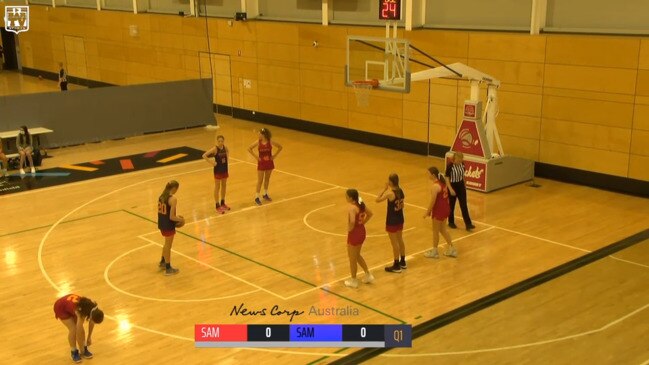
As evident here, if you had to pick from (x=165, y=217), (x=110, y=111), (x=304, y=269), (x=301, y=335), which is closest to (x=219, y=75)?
(x=110, y=111)

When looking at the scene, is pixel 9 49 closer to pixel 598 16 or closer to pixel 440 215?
pixel 598 16

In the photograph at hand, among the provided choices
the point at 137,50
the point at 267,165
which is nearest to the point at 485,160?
the point at 267,165

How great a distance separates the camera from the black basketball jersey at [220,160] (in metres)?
13.5

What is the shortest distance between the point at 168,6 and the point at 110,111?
825 centimetres

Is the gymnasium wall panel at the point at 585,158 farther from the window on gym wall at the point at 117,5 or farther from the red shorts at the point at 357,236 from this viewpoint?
the window on gym wall at the point at 117,5

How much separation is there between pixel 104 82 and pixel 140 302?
77.6 feet

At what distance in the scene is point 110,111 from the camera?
20969mm

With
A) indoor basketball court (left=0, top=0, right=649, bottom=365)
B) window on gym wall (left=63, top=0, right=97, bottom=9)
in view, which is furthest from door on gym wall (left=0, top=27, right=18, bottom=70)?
indoor basketball court (left=0, top=0, right=649, bottom=365)

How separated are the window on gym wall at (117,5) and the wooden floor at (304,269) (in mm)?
15219

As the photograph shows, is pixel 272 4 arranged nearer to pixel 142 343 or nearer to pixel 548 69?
pixel 548 69

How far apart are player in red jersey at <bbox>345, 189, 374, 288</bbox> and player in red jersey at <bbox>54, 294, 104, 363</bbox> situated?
11.5 feet

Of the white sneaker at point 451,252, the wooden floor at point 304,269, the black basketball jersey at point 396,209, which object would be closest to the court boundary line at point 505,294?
the wooden floor at point 304,269

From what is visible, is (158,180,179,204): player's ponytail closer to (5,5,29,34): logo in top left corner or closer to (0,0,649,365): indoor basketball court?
(0,0,649,365): indoor basketball court

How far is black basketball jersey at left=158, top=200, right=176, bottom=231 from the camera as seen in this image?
34.0 feet
